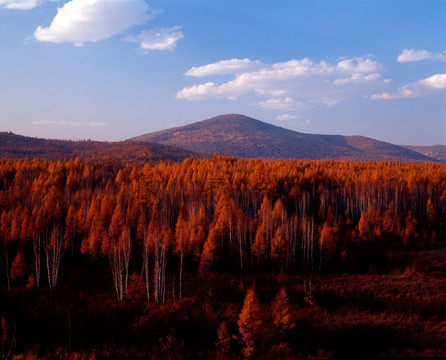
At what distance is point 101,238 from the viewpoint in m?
42.8

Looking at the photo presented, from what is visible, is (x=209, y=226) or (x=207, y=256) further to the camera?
(x=209, y=226)

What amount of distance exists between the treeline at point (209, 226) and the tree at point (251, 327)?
959cm

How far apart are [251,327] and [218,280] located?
47.9ft

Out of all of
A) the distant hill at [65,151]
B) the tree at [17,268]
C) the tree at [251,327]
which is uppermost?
the distant hill at [65,151]

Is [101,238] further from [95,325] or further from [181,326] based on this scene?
[181,326]

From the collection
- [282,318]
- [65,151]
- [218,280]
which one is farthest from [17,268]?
[65,151]

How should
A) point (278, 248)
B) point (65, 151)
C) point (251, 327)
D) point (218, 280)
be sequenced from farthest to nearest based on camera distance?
point (65, 151) → point (278, 248) → point (218, 280) → point (251, 327)

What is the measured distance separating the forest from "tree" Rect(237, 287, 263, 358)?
0.28 feet

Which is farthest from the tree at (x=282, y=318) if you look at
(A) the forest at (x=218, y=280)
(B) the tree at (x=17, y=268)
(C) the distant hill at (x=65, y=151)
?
(C) the distant hill at (x=65, y=151)

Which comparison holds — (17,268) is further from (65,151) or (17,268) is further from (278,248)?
(65,151)

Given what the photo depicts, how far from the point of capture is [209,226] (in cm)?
4619

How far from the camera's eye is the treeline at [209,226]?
36.9 m

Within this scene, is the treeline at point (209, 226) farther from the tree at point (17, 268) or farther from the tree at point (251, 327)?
the tree at point (251, 327)

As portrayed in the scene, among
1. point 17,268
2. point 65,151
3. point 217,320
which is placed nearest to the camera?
point 217,320
